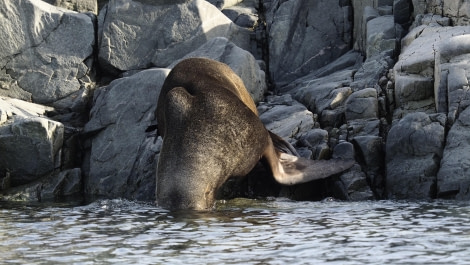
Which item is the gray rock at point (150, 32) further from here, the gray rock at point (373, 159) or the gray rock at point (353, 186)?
the gray rock at point (353, 186)

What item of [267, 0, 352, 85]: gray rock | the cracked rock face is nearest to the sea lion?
the cracked rock face

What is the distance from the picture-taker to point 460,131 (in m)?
10.7

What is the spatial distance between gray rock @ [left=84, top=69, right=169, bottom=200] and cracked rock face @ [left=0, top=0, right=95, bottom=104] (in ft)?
4.53

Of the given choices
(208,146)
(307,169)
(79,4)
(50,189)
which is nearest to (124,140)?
(50,189)

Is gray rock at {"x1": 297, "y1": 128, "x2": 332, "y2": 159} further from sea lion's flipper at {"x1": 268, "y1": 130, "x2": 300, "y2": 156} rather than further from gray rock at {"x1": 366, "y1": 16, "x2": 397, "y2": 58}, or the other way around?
gray rock at {"x1": 366, "y1": 16, "x2": 397, "y2": 58}

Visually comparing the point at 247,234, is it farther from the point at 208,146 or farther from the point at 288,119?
the point at 288,119

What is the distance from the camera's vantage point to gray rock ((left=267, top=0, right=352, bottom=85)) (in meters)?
16.4

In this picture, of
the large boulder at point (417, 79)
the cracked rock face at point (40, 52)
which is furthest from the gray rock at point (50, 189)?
the large boulder at point (417, 79)

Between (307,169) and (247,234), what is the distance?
12.4 ft

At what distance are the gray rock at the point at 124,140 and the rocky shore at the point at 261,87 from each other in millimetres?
22

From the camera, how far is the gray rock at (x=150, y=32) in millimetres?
15492

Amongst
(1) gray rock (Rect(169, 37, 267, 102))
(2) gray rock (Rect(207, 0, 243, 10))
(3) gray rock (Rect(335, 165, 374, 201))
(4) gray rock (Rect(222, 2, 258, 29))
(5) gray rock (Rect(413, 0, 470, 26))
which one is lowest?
(3) gray rock (Rect(335, 165, 374, 201))

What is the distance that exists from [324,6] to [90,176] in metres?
6.64

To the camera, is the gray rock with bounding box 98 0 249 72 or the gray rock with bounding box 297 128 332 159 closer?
the gray rock with bounding box 297 128 332 159
